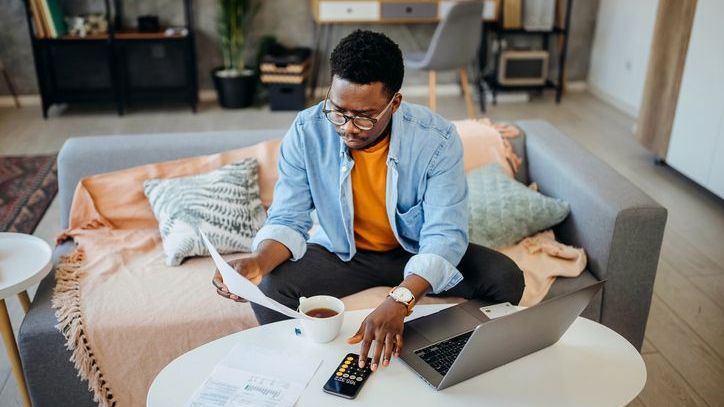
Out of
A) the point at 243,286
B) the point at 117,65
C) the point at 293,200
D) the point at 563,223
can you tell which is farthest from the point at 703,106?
the point at 117,65

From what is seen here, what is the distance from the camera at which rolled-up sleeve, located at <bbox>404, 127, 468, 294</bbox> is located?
1539mm

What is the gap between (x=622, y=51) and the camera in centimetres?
481

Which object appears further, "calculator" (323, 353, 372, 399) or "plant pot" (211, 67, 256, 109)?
"plant pot" (211, 67, 256, 109)

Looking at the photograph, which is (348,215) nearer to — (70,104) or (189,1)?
(189,1)

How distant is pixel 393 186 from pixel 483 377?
571 millimetres

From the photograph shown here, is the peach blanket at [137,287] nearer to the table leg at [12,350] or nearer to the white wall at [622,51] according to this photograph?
the table leg at [12,350]

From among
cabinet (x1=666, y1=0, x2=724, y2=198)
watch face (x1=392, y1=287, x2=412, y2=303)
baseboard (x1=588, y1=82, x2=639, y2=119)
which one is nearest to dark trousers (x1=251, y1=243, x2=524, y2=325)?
watch face (x1=392, y1=287, x2=412, y2=303)

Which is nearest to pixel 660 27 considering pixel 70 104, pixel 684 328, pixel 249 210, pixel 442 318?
pixel 684 328

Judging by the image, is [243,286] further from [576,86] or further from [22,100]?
[576,86]

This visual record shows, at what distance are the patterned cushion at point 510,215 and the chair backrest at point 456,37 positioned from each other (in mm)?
1963

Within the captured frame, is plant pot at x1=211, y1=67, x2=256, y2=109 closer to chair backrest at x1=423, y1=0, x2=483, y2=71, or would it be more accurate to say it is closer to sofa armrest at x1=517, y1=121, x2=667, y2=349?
chair backrest at x1=423, y1=0, x2=483, y2=71

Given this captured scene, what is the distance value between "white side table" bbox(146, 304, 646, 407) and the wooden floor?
719 millimetres

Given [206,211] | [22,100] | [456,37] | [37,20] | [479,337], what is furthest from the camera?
[22,100]

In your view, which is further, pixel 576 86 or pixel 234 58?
pixel 576 86
